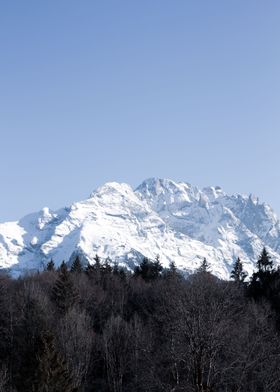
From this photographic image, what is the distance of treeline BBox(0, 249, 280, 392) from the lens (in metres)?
34.8

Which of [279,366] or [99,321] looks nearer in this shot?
[279,366]

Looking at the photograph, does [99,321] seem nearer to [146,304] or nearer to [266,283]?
[146,304]

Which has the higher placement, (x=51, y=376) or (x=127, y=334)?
(x=127, y=334)

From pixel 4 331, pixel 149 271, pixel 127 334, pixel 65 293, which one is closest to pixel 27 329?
pixel 4 331

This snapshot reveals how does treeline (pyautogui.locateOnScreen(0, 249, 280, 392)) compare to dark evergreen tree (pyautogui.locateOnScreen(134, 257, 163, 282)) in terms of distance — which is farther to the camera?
dark evergreen tree (pyautogui.locateOnScreen(134, 257, 163, 282))

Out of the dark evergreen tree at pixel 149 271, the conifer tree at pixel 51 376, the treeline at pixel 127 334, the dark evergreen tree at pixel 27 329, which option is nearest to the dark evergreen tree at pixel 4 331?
the treeline at pixel 127 334

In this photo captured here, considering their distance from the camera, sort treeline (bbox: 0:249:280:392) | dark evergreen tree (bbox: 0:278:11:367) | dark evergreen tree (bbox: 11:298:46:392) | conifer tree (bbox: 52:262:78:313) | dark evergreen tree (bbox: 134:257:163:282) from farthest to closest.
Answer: dark evergreen tree (bbox: 134:257:163:282) < conifer tree (bbox: 52:262:78:313) < dark evergreen tree (bbox: 0:278:11:367) < dark evergreen tree (bbox: 11:298:46:392) < treeline (bbox: 0:249:280:392)

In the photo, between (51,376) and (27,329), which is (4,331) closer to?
(27,329)

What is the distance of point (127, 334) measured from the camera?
207 ft

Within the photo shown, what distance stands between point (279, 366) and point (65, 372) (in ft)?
44.8

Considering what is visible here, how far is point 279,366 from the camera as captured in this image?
3631 centimetres

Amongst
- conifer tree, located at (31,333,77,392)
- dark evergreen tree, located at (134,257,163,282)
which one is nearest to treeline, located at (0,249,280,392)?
conifer tree, located at (31,333,77,392)

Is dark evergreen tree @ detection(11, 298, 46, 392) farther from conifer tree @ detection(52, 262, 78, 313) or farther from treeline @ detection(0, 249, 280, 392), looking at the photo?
conifer tree @ detection(52, 262, 78, 313)

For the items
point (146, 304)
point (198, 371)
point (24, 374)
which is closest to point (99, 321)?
point (146, 304)
